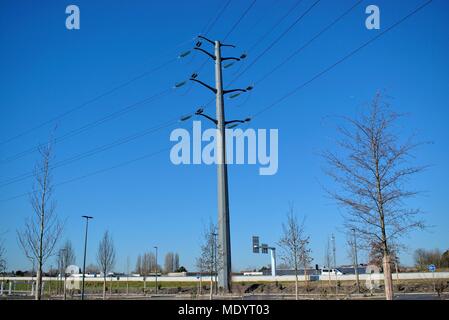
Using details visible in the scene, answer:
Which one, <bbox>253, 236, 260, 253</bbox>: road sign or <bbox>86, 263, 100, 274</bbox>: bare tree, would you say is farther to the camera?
<bbox>86, 263, 100, 274</bbox>: bare tree

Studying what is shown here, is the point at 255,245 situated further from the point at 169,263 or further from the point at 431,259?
the point at 169,263

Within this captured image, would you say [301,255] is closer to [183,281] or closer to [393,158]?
[393,158]

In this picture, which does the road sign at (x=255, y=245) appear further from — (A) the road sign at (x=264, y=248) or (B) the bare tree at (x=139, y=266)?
(B) the bare tree at (x=139, y=266)

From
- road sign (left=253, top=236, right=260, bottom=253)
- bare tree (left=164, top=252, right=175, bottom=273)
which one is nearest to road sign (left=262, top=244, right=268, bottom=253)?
road sign (left=253, top=236, right=260, bottom=253)

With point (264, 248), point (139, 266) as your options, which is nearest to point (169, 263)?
point (139, 266)

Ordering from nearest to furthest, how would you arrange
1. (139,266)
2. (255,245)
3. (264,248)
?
(255,245) → (264,248) → (139,266)

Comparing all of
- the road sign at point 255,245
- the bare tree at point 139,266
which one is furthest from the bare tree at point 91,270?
the road sign at point 255,245

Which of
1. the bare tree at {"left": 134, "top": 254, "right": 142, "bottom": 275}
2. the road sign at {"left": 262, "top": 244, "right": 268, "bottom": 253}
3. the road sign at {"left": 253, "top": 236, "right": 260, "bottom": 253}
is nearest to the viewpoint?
the road sign at {"left": 253, "top": 236, "right": 260, "bottom": 253}

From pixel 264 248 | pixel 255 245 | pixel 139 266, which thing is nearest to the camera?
pixel 255 245

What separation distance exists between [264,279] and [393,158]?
218 ft

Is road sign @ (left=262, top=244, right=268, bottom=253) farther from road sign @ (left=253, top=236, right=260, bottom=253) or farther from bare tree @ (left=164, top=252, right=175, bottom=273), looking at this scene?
bare tree @ (left=164, top=252, right=175, bottom=273)

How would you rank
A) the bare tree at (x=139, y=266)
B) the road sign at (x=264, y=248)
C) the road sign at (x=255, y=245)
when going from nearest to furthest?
the road sign at (x=255, y=245)
the road sign at (x=264, y=248)
the bare tree at (x=139, y=266)

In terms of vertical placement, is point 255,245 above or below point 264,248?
above

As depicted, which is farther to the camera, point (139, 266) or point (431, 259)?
point (139, 266)
